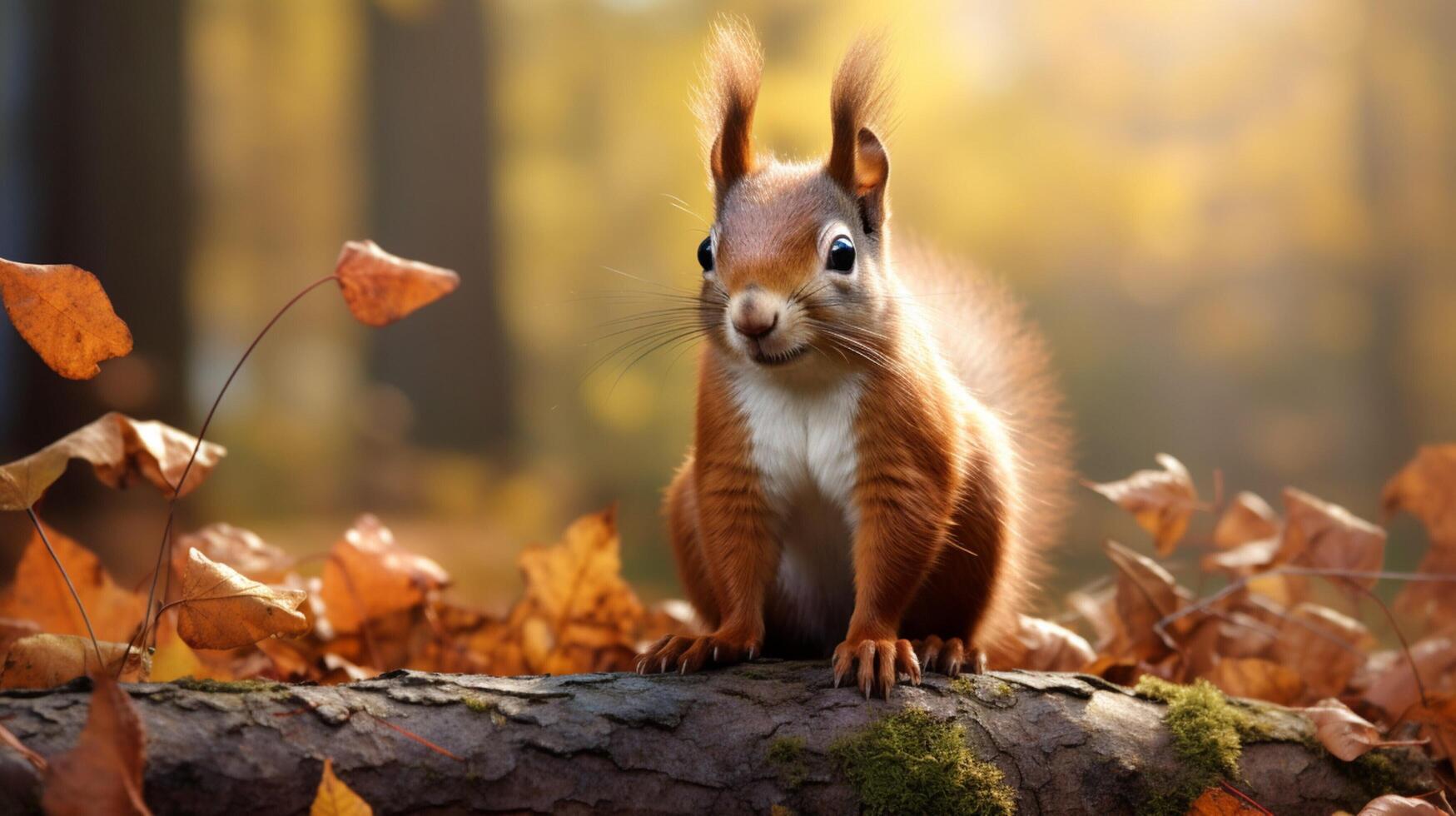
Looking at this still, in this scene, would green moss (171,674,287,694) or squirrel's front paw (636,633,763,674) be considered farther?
squirrel's front paw (636,633,763,674)

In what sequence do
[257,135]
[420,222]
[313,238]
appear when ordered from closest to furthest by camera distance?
[420,222] < [257,135] < [313,238]

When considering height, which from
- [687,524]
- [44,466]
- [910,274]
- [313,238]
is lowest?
[313,238]

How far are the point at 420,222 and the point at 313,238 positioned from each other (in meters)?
2.57

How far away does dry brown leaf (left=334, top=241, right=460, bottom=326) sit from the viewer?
1465 mm

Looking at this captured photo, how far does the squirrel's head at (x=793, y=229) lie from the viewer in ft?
4.87

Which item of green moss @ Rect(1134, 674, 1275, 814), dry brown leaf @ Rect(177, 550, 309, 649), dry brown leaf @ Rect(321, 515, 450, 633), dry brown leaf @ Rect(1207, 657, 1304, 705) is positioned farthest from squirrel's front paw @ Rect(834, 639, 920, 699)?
dry brown leaf @ Rect(321, 515, 450, 633)

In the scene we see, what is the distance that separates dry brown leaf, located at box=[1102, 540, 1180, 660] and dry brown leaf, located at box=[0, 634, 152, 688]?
4.90 ft

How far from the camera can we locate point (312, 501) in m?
7.47

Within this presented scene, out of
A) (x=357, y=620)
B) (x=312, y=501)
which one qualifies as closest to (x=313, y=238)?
(x=312, y=501)

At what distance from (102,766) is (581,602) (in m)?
1.20

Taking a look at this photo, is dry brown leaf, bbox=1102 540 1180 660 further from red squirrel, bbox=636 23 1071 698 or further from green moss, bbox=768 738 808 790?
green moss, bbox=768 738 808 790

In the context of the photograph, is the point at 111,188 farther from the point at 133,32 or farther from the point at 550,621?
the point at 550,621

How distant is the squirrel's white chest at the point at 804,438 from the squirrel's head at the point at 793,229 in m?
0.07

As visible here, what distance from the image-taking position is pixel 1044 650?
2004mm
